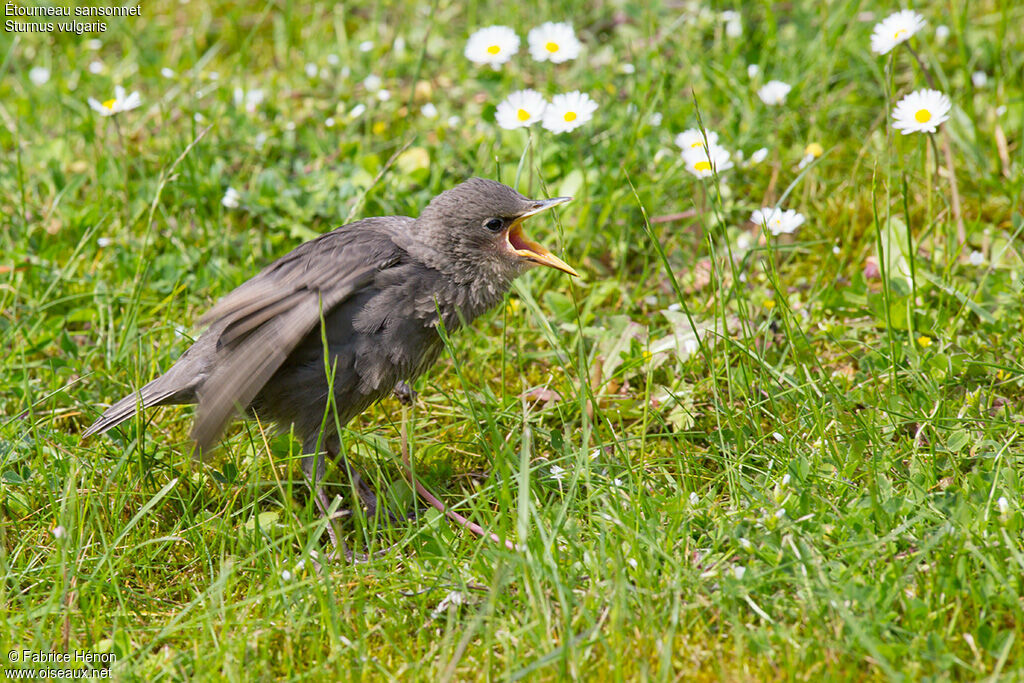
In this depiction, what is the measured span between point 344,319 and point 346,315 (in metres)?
0.02

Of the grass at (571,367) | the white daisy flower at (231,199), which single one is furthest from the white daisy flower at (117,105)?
the white daisy flower at (231,199)

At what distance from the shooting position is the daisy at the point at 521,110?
438cm

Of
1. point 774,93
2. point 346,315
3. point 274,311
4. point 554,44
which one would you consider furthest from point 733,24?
point 274,311

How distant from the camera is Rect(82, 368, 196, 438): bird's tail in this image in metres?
3.70

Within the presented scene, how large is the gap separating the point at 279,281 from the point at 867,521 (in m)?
2.05

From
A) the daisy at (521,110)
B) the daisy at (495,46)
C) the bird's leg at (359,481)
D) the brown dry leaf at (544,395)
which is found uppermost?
the daisy at (495,46)

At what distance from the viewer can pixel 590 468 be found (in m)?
3.44

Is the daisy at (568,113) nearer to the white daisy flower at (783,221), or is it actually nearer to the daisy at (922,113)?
the white daisy flower at (783,221)

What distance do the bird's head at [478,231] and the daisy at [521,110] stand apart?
0.55 meters

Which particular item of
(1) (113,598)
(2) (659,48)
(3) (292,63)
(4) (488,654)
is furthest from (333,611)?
(3) (292,63)

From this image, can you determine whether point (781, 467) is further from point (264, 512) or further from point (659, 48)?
point (659, 48)

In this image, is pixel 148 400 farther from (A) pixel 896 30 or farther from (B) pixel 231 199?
(A) pixel 896 30

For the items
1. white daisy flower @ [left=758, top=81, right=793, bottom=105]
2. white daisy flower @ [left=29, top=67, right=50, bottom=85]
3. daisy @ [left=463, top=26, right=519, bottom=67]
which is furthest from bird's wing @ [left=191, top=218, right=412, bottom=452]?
white daisy flower @ [left=29, top=67, right=50, bottom=85]

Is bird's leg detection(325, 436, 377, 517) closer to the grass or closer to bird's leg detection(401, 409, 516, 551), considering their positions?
the grass
